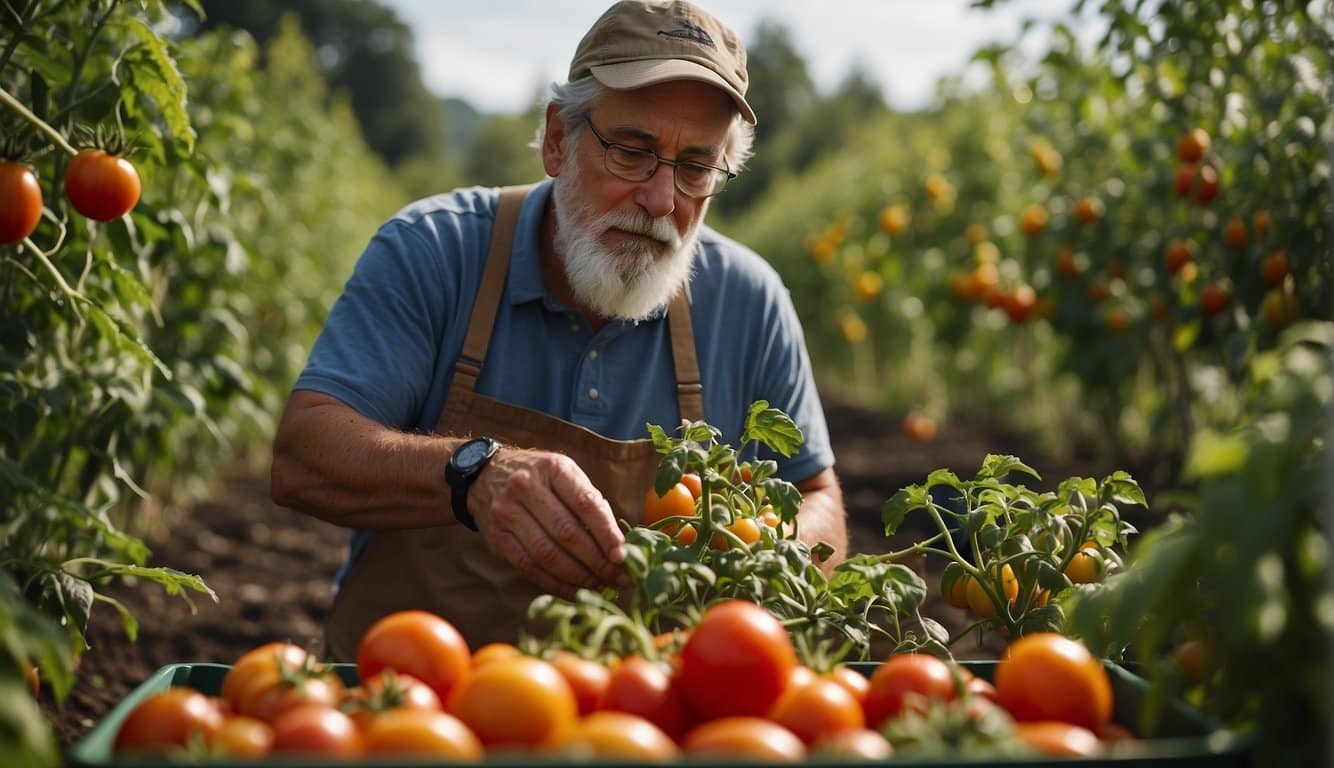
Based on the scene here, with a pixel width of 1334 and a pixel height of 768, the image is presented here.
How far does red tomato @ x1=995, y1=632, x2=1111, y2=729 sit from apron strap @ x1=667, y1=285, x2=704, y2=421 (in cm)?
145

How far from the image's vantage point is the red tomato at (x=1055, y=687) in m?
1.15

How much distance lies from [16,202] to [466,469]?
0.86 metres

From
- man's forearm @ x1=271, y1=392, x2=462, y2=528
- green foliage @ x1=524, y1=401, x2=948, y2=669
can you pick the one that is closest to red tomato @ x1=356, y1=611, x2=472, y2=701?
green foliage @ x1=524, y1=401, x2=948, y2=669

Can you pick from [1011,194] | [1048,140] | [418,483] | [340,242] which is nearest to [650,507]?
[418,483]

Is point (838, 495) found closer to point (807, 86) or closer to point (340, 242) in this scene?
point (340, 242)

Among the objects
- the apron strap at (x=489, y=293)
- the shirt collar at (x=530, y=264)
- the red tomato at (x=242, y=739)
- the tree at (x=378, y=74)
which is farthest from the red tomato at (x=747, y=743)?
the tree at (x=378, y=74)

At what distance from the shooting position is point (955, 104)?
971 cm

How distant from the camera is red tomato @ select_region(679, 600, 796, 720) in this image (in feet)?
3.82

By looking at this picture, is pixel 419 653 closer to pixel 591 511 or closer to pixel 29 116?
pixel 591 511

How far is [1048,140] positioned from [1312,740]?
18.7ft

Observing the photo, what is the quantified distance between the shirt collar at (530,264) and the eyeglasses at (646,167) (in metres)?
0.27

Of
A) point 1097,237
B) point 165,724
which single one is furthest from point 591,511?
point 1097,237

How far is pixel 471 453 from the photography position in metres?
1.86

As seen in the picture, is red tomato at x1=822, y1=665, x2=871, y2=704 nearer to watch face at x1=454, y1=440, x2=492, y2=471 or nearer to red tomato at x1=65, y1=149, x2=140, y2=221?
watch face at x1=454, y1=440, x2=492, y2=471
